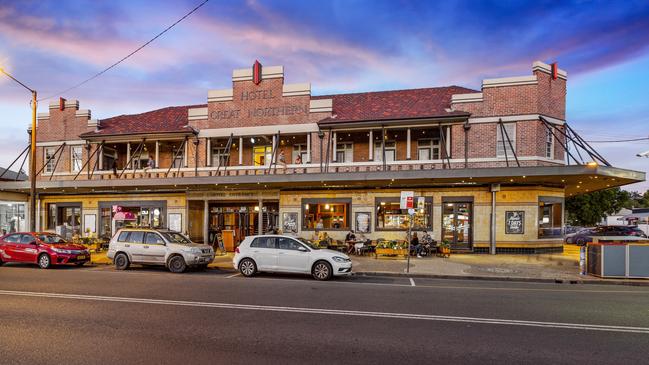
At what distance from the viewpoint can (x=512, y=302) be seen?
29.9 ft

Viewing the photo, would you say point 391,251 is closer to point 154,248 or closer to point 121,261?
point 154,248

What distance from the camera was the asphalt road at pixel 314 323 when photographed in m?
5.44

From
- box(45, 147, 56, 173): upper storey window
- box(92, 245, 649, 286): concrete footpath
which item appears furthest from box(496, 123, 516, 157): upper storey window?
box(45, 147, 56, 173): upper storey window

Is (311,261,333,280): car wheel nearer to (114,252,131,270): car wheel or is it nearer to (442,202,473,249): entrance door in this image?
(114,252,131,270): car wheel

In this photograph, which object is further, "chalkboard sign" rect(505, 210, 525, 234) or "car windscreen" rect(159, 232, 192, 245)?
"chalkboard sign" rect(505, 210, 525, 234)

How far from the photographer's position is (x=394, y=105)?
75.2ft

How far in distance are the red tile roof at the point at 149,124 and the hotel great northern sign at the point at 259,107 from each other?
10.0 ft

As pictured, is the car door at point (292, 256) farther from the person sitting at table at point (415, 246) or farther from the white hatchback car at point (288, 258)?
the person sitting at table at point (415, 246)

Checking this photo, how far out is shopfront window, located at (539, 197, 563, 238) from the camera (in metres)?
19.7

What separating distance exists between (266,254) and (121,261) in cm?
612

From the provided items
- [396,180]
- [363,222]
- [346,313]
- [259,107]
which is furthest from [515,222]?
[259,107]

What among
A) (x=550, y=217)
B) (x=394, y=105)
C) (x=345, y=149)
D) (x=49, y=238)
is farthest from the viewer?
(x=345, y=149)

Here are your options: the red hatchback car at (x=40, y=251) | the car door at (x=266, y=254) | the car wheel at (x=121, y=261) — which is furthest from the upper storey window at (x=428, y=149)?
the red hatchback car at (x=40, y=251)

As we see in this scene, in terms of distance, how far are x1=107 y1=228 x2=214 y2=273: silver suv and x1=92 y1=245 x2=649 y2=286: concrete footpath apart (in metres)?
1.43
